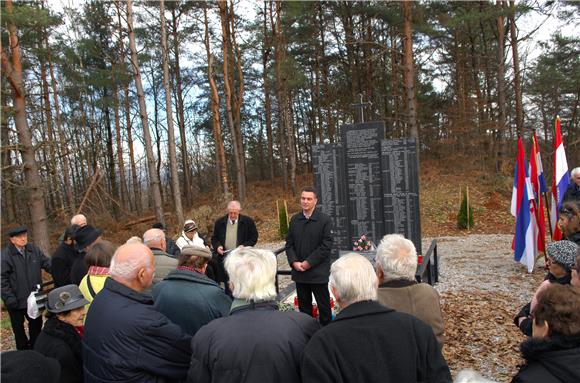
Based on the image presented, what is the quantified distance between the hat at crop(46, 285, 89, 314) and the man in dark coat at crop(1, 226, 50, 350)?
294cm

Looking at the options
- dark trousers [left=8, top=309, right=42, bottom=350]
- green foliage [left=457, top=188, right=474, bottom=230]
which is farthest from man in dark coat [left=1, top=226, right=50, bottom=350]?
green foliage [left=457, top=188, right=474, bottom=230]

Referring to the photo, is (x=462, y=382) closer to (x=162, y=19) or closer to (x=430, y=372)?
(x=430, y=372)

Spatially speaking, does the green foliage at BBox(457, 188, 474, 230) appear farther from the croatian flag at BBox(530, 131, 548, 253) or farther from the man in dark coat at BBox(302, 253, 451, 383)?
the man in dark coat at BBox(302, 253, 451, 383)

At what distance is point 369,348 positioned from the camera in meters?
1.79

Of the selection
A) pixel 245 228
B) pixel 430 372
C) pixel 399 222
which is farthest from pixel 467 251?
pixel 430 372

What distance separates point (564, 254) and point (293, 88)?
2018cm

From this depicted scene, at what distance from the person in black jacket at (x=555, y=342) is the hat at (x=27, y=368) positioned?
1.97 m

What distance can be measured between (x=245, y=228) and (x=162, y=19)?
32.3ft

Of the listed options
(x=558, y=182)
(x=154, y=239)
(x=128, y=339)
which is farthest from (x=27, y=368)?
(x=558, y=182)

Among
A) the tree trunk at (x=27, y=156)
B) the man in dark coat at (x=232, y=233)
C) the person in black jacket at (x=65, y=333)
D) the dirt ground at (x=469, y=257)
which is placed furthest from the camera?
the tree trunk at (x=27, y=156)

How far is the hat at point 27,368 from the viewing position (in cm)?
157

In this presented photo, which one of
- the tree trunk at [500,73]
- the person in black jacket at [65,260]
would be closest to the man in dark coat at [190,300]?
the person in black jacket at [65,260]

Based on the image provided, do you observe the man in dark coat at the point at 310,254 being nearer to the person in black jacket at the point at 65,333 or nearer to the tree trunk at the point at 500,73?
the person in black jacket at the point at 65,333

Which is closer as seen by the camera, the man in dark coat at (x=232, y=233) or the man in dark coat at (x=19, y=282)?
the man in dark coat at (x=19, y=282)
